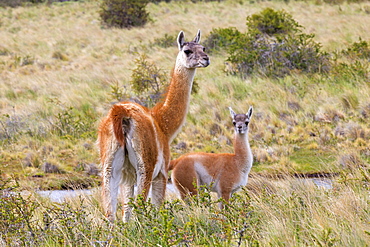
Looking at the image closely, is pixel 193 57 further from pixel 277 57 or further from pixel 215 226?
pixel 277 57

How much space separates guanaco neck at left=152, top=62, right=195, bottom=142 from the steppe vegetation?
2.59ft

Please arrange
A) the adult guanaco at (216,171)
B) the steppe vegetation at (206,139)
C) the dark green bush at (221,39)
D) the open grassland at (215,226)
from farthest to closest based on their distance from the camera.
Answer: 1. the dark green bush at (221,39)
2. the adult guanaco at (216,171)
3. the steppe vegetation at (206,139)
4. the open grassland at (215,226)

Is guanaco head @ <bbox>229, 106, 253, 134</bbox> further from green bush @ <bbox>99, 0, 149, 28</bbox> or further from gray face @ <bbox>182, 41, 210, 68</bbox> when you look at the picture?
green bush @ <bbox>99, 0, 149, 28</bbox>

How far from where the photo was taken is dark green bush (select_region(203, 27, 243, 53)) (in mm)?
16781

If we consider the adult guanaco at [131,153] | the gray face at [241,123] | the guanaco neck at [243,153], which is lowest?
the guanaco neck at [243,153]

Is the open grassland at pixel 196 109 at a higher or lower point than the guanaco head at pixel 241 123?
lower

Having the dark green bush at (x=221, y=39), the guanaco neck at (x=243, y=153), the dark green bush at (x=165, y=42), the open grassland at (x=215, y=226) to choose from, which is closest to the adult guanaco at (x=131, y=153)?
the open grassland at (x=215, y=226)

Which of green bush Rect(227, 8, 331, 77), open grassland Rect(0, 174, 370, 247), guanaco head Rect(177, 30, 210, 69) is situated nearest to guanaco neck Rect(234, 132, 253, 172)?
open grassland Rect(0, 174, 370, 247)

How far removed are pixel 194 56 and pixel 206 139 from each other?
4.68 meters

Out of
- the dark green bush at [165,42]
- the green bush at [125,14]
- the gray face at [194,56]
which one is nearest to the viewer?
the gray face at [194,56]

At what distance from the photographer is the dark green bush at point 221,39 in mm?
16781

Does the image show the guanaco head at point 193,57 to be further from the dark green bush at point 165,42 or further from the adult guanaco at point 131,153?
the dark green bush at point 165,42

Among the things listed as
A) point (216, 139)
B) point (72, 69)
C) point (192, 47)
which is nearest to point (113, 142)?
point (192, 47)

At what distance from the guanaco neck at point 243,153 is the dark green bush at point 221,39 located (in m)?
9.88
